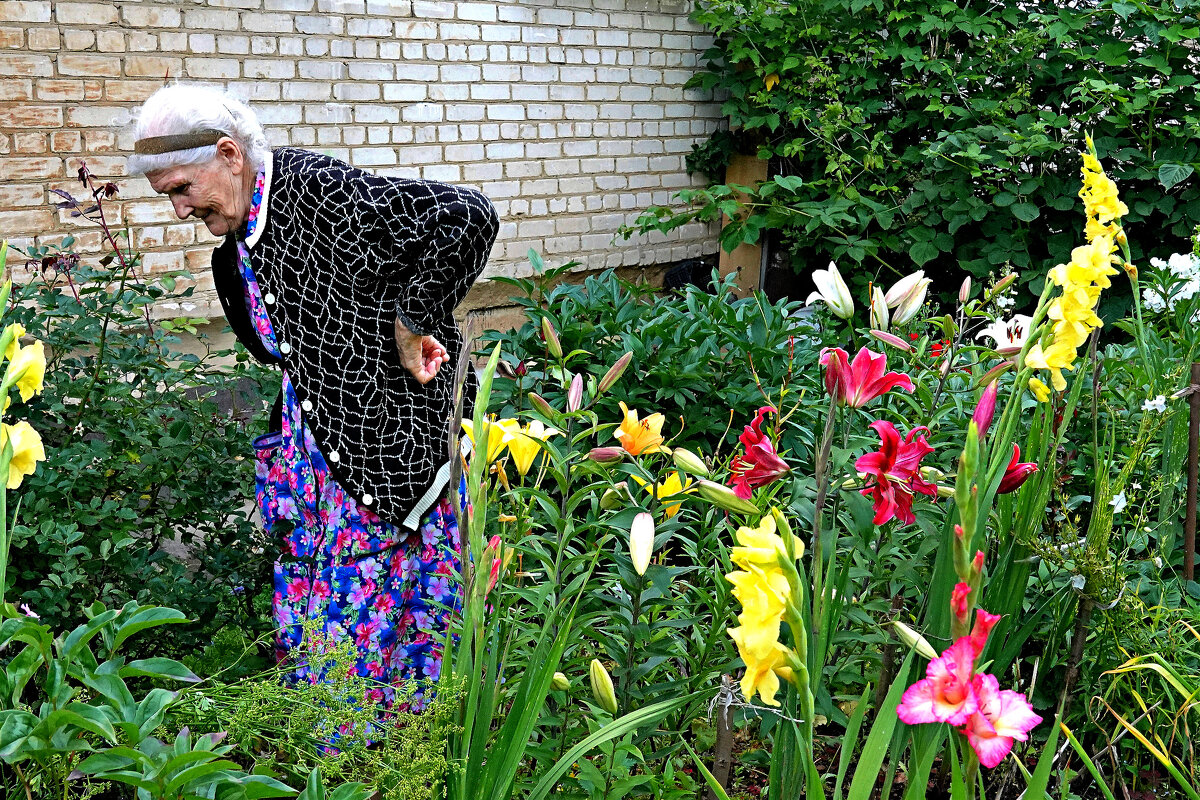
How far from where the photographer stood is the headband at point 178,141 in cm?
192

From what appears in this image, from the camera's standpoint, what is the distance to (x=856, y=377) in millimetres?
1319

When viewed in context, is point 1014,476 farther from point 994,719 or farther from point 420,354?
point 420,354

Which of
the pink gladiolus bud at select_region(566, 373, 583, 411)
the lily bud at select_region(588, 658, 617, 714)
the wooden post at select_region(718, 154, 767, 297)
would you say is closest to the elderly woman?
the pink gladiolus bud at select_region(566, 373, 583, 411)

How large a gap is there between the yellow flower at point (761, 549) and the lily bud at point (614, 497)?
62 cm

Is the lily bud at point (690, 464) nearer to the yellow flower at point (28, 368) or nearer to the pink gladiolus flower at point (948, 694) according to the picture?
the pink gladiolus flower at point (948, 694)

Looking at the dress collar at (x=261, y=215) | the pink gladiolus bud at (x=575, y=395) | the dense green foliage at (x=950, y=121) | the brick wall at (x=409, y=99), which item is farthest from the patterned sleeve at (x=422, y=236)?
the dense green foliage at (x=950, y=121)

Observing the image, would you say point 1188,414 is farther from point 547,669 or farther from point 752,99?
point 752,99

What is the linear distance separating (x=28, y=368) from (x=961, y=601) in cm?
96

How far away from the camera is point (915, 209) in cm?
609

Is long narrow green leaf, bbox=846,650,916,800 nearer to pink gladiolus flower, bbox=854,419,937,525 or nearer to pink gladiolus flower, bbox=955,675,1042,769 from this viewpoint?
pink gladiolus flower, bbox=955,675,1042,769

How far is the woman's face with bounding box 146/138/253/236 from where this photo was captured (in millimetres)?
1953

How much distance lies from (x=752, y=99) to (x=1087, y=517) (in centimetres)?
469

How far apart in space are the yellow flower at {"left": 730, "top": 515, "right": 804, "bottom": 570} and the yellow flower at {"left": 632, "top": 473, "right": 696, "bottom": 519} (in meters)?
0.49

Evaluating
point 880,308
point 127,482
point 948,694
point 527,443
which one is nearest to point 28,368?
point 527,443
